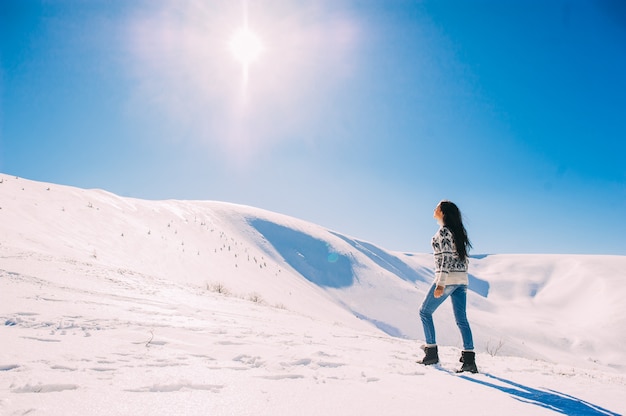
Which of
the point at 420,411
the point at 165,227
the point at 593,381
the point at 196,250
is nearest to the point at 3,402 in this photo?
the point at 420,411

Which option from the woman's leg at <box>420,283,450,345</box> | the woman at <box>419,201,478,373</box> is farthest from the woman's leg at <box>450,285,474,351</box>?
the woman's leg at <box>420,283,450,345</box>

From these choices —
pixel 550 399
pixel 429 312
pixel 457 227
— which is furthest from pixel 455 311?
pixel 550 399

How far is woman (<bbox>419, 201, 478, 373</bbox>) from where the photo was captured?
12.8 ft

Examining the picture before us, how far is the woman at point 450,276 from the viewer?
3.91 m

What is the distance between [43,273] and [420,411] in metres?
5.63

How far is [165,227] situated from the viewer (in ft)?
53.6

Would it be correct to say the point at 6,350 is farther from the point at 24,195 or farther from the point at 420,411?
the point at 24,195

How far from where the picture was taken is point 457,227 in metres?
4.09

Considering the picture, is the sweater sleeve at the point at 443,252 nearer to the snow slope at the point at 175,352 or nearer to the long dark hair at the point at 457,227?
the long dark hair at the point at 457,227

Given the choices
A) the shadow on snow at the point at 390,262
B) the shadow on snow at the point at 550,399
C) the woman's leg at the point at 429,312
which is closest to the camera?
the shadow on snow at the point at 550,399

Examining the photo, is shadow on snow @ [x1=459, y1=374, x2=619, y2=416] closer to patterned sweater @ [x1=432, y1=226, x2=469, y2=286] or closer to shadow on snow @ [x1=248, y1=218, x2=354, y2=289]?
patterned sweater @ [x1=432, y1=226, x2=469, y2=286]

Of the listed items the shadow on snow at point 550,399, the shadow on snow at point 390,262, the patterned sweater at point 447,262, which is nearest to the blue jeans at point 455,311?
the patterned sweater at point 447,262

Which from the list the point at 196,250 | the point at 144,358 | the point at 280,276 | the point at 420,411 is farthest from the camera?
the point at 280,276

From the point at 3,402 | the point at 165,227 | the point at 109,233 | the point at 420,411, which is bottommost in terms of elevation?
the point at 3,402
